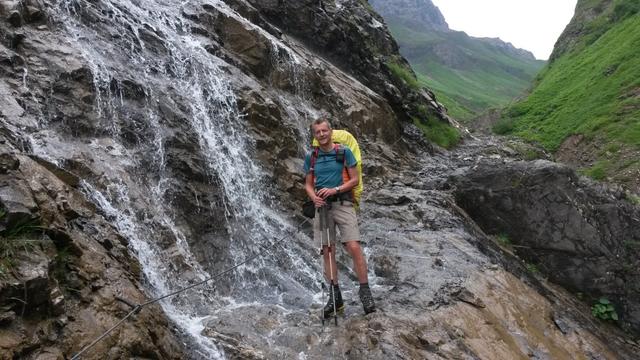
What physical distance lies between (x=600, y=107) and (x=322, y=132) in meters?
32.7

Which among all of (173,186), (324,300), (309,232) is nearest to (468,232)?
(309,232)

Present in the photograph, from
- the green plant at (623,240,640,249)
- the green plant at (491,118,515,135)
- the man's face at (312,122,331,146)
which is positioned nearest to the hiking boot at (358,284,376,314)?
the man's face at (312,122,331,146)

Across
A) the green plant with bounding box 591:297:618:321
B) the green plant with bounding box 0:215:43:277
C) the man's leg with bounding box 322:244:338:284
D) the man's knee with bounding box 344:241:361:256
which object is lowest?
the green plant with bounding box 591:297:618:321

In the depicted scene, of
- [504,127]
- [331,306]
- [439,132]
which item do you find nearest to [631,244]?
[331,306]

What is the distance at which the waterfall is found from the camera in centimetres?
1004

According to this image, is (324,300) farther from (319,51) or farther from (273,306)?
(319,51)

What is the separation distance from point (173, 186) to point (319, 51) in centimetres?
1852

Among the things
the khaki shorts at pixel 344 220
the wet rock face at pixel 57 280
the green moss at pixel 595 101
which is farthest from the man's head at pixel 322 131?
the green moss at pixel 595 101

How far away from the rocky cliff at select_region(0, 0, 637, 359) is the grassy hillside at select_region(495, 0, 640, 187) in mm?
13642

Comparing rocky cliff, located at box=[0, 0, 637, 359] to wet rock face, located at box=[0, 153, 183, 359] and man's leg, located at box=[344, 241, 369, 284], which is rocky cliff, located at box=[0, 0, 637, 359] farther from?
man's leg, located at box=[344, 241, 369, 284]

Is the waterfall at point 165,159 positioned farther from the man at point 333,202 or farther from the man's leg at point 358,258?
the man's leg at point 358,258

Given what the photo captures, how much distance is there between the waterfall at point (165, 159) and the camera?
32.9 ft

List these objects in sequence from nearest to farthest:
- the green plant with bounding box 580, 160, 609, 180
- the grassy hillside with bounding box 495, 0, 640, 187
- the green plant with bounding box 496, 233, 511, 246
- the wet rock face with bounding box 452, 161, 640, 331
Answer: the wet rock face with bounding box 452, 161, 640, 331
the green plant with bounding box 496, 233, 511, 246
the green plant with bounding box 580, 160, 609, 180
the grassy hillside with bounding box 495, 0, 640, 187

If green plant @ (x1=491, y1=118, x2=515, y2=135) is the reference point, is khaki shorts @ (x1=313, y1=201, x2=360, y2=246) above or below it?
above
